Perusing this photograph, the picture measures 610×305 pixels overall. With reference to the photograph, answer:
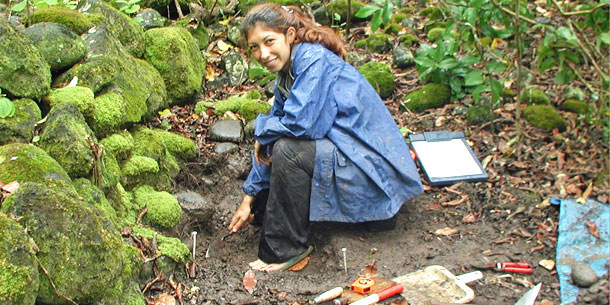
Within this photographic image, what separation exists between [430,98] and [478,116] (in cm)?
53

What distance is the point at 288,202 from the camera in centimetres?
382

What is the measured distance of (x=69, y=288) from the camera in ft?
8.49

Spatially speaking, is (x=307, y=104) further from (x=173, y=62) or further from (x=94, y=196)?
(x=173, y=62)

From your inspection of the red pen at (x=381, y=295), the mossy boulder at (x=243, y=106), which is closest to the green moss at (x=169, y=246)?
the red pen at (x=381, y=295)

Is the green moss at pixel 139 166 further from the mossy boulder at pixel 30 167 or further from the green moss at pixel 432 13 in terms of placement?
the green moss at pixel 432 13

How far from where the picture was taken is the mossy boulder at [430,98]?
18.8ft

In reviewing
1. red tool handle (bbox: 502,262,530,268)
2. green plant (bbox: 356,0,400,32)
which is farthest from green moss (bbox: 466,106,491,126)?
red tool handle (bbox: 502,262,530,268)

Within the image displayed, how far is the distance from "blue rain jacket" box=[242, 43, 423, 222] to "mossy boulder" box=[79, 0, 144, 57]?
1.94m

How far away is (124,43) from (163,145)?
1184 millimetres

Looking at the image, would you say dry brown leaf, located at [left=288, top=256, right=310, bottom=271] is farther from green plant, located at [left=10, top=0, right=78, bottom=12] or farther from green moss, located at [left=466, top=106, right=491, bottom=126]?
green plant, located at [left=10, top=0, right=78, bottom=12]

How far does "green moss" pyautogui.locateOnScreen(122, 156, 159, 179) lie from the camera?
4058 millimetres

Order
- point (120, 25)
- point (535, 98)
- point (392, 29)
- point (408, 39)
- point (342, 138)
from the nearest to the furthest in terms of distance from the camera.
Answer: point (342, 138) → point (120, 25) → point (535, 98) → point (408, 39) → point (392, 29)

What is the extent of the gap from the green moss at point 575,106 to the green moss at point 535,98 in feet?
0.48

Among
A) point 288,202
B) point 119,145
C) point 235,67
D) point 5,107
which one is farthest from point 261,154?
point 235,67
